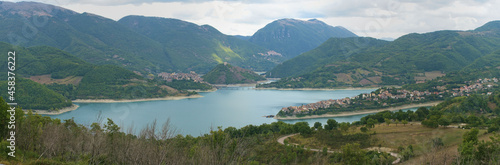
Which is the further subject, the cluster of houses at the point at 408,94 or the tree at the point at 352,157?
the cluster of houses at the point at 408,94

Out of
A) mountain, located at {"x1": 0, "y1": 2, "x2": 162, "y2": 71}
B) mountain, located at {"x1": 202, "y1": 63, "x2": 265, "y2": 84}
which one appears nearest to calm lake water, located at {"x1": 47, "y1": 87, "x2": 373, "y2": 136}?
mountain, located at {"x1": 202, "y1": 63, "x2": 265, "y2": 84}

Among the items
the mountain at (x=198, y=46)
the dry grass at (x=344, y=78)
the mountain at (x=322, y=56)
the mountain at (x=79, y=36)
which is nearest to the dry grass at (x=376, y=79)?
the dry grass at (x=344, y=78)

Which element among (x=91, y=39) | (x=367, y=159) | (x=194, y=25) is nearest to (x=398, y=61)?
(x=367, y=159)

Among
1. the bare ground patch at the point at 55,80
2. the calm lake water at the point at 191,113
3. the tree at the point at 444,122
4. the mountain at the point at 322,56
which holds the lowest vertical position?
the calm lake water at the point at 191,113

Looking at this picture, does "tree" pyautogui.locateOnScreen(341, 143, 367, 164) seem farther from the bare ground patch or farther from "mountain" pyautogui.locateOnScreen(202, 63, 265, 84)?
"mountain" pyautogui.locateOnScreen(202, 63, 265, 84)

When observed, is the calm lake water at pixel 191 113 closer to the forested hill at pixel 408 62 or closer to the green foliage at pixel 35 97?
the green foliage at pixel 35 97

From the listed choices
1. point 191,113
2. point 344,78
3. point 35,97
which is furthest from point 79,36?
point 191,113

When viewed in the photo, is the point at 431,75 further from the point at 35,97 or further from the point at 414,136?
the point at 35,97
